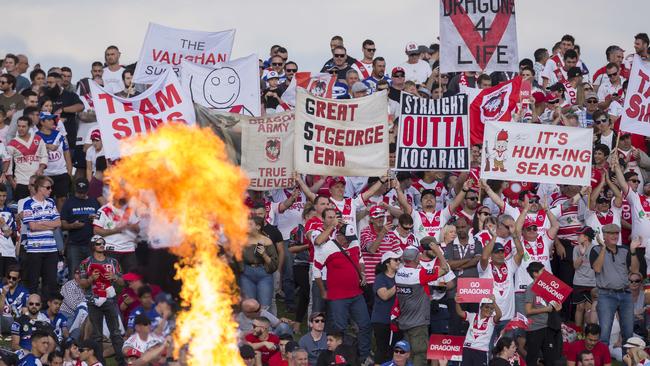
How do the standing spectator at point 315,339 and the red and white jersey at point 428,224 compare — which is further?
the red and white jersey at point 428,224

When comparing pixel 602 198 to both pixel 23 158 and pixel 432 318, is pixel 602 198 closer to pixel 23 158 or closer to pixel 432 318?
pixel 432 318

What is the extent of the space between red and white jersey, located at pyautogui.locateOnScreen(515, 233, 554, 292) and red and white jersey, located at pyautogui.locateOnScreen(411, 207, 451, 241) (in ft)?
4.72

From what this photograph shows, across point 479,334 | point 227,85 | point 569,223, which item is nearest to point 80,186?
point 227,85

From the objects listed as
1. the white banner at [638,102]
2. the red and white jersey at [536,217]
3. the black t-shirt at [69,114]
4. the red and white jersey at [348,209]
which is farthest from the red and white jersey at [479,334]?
the black t-shirt at [69,114]

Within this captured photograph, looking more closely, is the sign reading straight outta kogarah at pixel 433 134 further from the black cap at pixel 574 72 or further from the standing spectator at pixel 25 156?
the standing spectator at pixel 25 156

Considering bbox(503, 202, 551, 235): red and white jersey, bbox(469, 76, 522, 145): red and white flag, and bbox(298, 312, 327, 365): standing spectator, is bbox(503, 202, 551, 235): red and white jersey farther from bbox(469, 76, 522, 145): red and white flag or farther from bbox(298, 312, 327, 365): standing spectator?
bbox(298, 312, 327, 365): standing spectator

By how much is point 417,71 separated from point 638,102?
19.4 feet

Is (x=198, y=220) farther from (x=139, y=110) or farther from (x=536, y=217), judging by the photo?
(x=536, y=217)

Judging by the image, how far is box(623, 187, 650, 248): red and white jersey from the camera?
23625mm

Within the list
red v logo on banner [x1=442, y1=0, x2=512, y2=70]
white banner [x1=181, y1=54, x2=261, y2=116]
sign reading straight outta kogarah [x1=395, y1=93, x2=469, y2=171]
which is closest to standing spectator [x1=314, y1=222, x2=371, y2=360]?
sign reading straight outta kogarah [x1=395, y1=93, x2=469, y2=171]

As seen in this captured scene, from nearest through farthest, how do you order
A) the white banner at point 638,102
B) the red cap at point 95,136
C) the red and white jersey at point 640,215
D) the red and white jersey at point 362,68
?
the red and white jersey at point 640,215 → the white banner at point 638,102 → the red cap at point 95,136 → the red and white jersey at point 362,68

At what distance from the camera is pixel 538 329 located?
22.0 m

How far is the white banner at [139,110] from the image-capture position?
2275cm

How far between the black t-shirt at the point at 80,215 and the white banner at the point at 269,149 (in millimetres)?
2909
